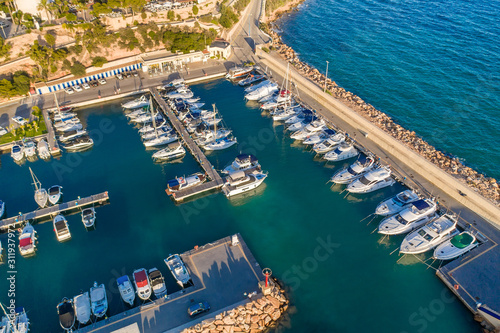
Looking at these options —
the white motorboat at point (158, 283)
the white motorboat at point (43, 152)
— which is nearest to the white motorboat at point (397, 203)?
the white motorboat at point (158, 283)

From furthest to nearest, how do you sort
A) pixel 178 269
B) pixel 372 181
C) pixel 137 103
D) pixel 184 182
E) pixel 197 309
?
pixel 137 103 → pixel 184 182 → pixel 372 181 → pixel 178 269 → pixel 197 309

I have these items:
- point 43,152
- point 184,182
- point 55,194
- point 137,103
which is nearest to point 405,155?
point 184,182

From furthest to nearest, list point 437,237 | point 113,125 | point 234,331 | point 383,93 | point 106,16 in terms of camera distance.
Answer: point 106,16 → point 383,93 → point 113,125 → point 437,237 → point 234,331

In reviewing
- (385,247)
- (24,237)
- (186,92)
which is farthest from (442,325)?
(186,92)

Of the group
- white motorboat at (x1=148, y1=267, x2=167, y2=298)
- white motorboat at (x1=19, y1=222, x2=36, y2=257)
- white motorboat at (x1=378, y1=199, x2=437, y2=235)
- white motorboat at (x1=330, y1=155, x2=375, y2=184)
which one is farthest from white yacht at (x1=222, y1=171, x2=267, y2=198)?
white motorboat at (x1=19, y1=222, x2=36, y2=257)

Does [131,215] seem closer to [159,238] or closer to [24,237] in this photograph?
[159,238]

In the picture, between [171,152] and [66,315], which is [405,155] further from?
[66,315]

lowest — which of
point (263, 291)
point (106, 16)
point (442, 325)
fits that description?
point (442, 325)
